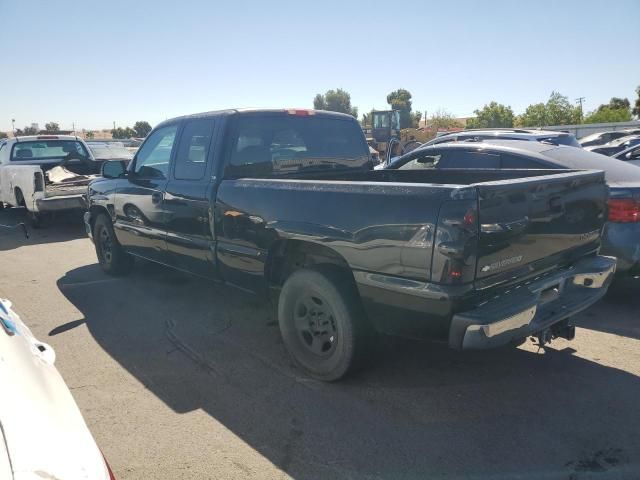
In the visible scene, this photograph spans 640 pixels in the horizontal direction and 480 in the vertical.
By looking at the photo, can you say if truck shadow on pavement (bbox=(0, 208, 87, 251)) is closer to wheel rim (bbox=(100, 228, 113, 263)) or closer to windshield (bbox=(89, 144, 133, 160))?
windshield (bbox=(89, 144, 133, 160))

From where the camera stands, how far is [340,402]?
3.36 meters

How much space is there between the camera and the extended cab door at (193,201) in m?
4.41

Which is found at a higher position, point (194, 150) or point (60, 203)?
point (194, 150)

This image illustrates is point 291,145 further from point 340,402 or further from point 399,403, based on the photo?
point 399,403

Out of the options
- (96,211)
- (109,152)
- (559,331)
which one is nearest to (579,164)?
(559,331)

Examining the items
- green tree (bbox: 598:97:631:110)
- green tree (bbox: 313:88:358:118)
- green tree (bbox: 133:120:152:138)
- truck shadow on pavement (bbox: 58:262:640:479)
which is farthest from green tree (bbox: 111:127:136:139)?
truck shadow on pavement (bbox: 58:262:640:479)

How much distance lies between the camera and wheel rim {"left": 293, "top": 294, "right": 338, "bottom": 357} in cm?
355

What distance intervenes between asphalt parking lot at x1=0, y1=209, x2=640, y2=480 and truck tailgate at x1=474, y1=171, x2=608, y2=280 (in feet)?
3.03

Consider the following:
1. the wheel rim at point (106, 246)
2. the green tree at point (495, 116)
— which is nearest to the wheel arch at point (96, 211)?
the wheel rim at point (106, 246)

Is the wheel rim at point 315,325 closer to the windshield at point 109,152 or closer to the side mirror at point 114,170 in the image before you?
the side mirror at point 114,170

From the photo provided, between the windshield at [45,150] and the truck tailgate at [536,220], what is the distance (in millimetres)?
10445

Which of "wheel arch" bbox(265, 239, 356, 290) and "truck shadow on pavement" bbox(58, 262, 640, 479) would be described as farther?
"wheel arch" bbox(265, 239, 356, 290)

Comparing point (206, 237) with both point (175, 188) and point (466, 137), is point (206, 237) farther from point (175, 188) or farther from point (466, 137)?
point (466, 137)

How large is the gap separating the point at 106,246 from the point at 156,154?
6.23ft
